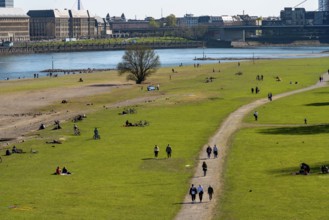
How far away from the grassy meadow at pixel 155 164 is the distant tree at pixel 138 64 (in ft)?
110

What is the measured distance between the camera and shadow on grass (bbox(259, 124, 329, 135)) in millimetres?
70256

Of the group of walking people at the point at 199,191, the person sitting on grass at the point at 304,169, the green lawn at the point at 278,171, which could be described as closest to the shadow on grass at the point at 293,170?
the green lawn at the point at 278,171

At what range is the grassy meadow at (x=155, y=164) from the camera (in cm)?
4375

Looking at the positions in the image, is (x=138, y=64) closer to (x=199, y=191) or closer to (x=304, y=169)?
(x=304, y=169)

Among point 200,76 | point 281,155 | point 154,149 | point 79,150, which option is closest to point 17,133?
point 79,150

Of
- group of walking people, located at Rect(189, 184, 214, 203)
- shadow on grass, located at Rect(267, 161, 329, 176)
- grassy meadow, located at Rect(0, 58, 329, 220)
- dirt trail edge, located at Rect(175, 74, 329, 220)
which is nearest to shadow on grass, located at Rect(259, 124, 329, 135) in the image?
grassy meadow, located at Rect(0, 58, 329, 220)

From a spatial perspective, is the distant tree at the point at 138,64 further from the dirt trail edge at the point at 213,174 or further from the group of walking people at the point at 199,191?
the group of walking people at the point at 199,191

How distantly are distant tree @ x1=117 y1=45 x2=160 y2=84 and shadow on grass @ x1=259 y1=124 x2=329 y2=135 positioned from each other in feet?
206

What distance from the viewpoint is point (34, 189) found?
48250 mm

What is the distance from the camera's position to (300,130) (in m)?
71.8

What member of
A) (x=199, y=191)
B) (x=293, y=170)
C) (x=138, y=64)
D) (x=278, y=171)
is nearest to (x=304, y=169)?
(x=293, y=170)

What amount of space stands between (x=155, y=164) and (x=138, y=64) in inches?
3239

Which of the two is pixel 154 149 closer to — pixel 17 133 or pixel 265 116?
pixel 17 133

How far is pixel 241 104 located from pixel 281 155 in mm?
38342
